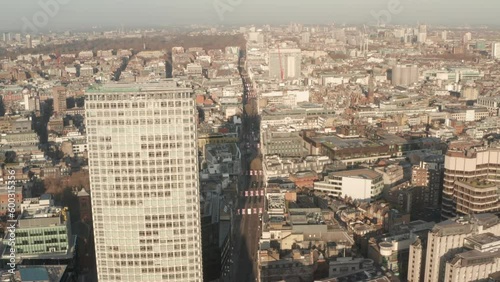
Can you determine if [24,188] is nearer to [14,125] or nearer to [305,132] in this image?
[14,125]

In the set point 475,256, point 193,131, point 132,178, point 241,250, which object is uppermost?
point 193,131

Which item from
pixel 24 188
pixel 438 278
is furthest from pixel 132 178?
pixel 24 188

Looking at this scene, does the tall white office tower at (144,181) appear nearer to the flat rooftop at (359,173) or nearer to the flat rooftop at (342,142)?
the flat rooftop at (359,173)

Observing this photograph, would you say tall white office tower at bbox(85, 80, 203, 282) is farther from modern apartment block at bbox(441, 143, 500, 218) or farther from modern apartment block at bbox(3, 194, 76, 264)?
modern apartment block at bbox(441, 143, 500, 218)

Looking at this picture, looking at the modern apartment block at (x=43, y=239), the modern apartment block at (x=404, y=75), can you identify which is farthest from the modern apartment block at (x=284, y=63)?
the modern apartment block at (x=43, y=239)

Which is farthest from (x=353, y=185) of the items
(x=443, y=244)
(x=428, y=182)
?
(x=443, y=244)

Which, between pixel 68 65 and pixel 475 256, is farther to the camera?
pixel 68 65

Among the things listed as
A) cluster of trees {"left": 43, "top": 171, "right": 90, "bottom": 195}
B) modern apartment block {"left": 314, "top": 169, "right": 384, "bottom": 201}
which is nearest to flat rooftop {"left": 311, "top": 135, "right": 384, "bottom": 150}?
modern apartment block {"left": 314, "top": 169, "right": 384, "bottom": 201}
